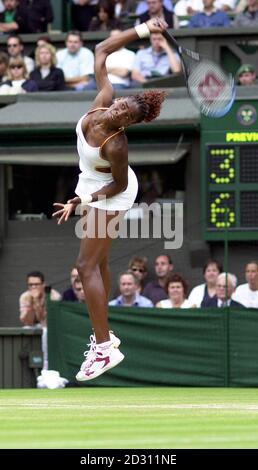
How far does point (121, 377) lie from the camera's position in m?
15.7

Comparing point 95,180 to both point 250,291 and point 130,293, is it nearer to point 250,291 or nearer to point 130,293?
point 250,291

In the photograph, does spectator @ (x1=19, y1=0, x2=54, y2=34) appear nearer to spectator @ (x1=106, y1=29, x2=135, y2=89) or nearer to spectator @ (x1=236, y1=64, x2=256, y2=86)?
spectator @ (x1=106, y1=29, x2=135, y2=89)

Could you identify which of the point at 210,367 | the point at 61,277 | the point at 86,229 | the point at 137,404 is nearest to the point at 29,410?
the point at 137,404

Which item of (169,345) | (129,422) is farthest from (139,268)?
(129,422)

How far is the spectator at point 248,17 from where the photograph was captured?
1914cm

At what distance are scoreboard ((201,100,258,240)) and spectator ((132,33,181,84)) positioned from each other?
156 centimetres

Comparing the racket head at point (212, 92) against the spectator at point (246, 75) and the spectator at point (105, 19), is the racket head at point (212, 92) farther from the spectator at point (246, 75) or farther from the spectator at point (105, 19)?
the spectator at point (105, 19)

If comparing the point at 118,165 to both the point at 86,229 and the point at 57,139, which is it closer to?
the point at 86,229

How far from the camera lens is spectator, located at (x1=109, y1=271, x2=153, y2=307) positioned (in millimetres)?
16500

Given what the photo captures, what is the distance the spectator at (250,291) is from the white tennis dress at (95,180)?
540 centimetres

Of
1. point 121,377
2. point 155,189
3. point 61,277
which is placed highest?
point 155,189

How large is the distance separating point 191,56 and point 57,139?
25.9 feet

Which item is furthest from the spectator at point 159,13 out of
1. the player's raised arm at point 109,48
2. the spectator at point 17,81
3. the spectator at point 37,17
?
the player's raised arm at point 109,48

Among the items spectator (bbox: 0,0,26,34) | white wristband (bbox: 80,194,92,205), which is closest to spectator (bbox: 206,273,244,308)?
white wristband (bbox: 80,194,92,205)
